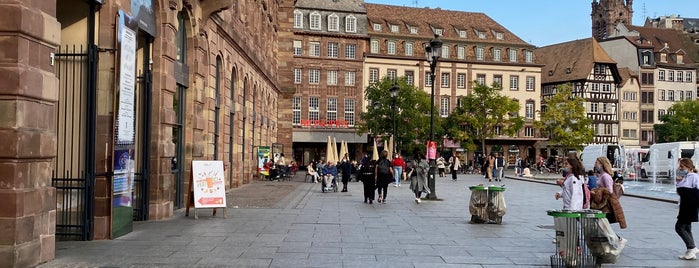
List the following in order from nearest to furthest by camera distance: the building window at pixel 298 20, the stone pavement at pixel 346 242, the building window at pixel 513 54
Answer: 1. the stone pavement at pixel 346 242
2. the building window at pixel 298 20
3. the building window at pixel 513 54

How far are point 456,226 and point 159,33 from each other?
7545 mm

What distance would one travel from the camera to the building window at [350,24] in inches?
3071

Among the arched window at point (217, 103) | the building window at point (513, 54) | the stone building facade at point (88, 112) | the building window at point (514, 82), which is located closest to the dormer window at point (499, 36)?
the building window at point (513, 54)

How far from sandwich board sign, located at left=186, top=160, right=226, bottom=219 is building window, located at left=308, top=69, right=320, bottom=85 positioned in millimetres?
59608

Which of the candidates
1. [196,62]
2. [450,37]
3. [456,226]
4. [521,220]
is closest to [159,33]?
[196,62]

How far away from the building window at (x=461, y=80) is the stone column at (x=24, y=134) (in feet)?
245

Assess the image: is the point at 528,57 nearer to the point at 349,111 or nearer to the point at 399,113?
the point at 349,111

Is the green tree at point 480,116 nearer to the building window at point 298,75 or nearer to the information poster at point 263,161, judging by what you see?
the building window at point 298,75

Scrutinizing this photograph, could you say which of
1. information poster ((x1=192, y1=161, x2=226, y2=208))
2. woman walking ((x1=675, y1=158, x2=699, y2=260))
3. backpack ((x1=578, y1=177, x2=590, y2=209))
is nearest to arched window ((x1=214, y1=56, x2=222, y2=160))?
information poster ((x1=192, y1=161, x2=226, y2=208))

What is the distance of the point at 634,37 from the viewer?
4035 inches

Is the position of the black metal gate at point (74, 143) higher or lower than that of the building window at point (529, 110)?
lower

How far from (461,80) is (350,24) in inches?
Result: 563

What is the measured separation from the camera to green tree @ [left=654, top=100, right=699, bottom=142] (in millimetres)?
88875

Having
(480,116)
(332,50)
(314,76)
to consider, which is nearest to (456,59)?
(480,116)
